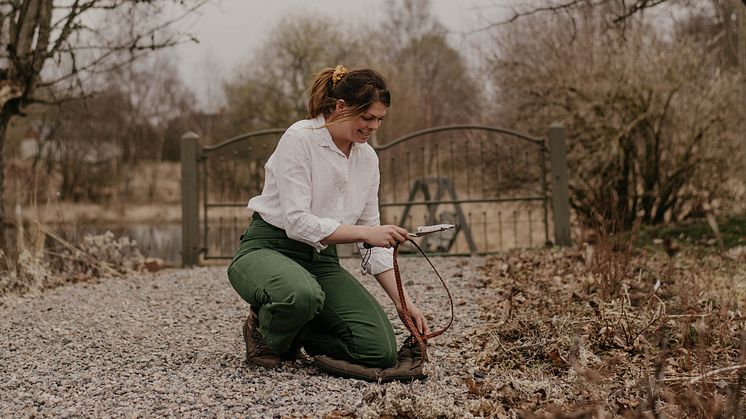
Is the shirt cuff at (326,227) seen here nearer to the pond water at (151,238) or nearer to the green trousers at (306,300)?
the green trousers at (306,300)

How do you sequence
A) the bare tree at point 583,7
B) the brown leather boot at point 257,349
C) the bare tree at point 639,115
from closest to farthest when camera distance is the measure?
1. the brown leather boot at point 257,349
2. the bare tree at point 583,7
3. the bare tree at point 639,115

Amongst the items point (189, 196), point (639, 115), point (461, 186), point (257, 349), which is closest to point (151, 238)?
point (189, 196)

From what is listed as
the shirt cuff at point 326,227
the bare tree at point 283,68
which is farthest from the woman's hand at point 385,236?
the bare tree at point 283,68

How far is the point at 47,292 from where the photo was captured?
6352 millimetres

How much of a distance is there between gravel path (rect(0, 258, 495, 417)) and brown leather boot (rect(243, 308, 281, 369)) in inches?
1.9

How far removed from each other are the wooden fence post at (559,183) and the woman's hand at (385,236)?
18.4 feet

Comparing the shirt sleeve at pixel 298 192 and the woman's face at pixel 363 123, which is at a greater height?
the woman's face at pixel 363 123

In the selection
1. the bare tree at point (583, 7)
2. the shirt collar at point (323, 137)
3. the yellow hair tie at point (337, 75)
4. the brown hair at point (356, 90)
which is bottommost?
the shirt collar at point (323, 137)

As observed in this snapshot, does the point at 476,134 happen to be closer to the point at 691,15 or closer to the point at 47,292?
the point at 691,15

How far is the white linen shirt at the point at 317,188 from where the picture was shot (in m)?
3.23

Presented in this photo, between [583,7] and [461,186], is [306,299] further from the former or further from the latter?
[461,186]

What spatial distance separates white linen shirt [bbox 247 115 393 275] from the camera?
3.23 meters

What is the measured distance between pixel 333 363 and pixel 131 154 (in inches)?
843

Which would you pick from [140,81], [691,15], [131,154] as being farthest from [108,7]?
[140,81]
